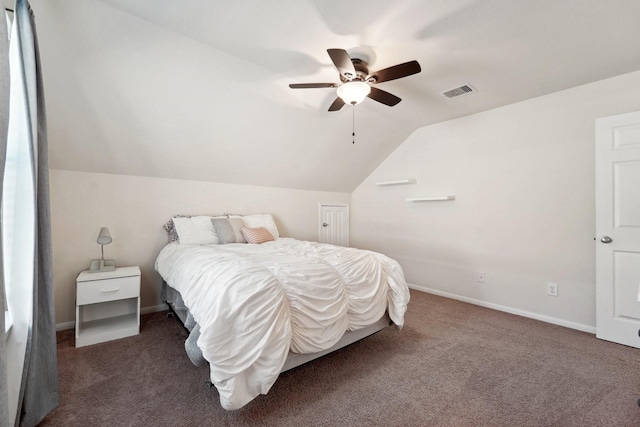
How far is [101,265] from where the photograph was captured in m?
2.56

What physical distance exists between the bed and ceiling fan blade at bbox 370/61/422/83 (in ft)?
4.56

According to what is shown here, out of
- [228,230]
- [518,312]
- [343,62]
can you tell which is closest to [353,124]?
[343,62]

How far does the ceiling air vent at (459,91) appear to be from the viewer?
2.79m

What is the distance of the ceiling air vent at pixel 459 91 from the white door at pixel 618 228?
1163 mm

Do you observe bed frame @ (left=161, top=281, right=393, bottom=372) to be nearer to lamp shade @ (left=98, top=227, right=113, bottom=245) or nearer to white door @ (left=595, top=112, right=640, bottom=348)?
lamp shade @ (left=98, top=227, right=113, bottom=245)

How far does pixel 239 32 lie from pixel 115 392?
2.57 meters

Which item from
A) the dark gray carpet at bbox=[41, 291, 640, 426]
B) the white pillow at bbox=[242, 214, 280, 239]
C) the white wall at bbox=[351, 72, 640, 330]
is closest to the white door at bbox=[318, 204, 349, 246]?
the white wall at bbox=[351, 72, 640, 330]

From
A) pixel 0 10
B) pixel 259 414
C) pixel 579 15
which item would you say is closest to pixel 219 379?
pixel 259 414

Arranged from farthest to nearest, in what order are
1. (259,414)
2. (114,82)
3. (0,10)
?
(114,82), (259,414), (0,10)

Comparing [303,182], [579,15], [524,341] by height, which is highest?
[579,15]

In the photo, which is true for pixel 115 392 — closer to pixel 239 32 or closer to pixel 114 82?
pixel 114 82

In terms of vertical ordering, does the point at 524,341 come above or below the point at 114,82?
below

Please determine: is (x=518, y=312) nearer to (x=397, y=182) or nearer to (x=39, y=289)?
(x=397, y=182)

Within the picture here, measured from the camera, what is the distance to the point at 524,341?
246 centimetres
